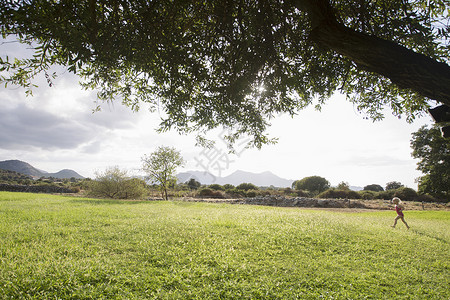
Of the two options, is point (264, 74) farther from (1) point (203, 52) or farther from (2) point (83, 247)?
(2) point (83, 247)

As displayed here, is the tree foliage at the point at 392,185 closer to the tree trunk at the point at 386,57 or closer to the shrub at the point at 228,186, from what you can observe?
the shrub at the point at 228,186

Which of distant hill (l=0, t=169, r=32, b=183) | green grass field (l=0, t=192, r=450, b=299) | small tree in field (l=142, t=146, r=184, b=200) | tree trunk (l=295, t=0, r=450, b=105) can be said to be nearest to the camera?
tree trunk (l=295, t=0, r=450, b=105)

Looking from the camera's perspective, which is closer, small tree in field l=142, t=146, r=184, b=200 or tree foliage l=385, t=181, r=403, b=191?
small tree in field l=142, t=146, r=184, b=200

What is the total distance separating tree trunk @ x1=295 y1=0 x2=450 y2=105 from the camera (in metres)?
3.34

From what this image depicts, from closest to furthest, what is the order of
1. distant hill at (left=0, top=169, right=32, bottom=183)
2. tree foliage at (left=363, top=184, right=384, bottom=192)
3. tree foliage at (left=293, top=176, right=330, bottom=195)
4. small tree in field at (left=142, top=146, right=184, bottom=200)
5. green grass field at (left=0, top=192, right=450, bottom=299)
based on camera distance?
green grass field at (left=0, top=192, right=450, bottom=299) < small tree in field at (left=142, top=146, right=184, bottom=200) < tree foliage at (left=293, top=176, right=330, bottom=195) < distant hill at (left=0, top=169, right=32, bottom=183) < tree foliage at (left=363, top=184, right=384, bottom=192)

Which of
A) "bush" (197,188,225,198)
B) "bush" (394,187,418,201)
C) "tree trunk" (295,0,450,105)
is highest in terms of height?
"tree trunk" (295,0,450,105)

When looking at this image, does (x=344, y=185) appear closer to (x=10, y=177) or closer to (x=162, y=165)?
(x=162, y=165)

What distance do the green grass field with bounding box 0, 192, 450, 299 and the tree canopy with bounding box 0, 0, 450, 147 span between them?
3.69 m

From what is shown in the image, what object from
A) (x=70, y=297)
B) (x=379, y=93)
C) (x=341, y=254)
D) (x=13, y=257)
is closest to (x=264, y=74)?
(x=379, y=93)

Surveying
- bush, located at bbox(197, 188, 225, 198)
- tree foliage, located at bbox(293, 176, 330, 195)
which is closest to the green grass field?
bush, located at bbox(197, 188, 225, 198)

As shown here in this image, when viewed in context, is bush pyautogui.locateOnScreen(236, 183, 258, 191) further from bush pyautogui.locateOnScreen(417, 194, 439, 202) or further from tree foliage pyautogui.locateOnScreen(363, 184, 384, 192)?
tree foliage pyautogui.locateOnScreen(363, 184, 384, 192)

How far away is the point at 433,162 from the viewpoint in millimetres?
37469

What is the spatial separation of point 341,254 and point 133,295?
593 cm

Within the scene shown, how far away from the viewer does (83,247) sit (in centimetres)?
632
